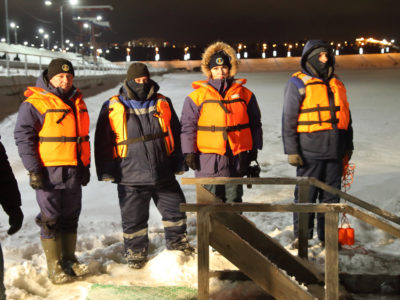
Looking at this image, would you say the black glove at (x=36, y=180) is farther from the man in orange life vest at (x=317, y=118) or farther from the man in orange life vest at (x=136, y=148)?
the man in orange life vest at (x=317, y=118)

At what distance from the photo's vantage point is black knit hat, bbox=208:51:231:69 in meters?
3.99

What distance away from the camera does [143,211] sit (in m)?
4.00

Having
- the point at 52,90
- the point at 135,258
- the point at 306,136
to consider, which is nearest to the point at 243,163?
the point at 306,136

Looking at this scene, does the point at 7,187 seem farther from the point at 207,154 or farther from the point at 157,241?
the point at 157,241

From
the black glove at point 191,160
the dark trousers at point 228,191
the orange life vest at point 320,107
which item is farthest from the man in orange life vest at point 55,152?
the orange life vest at point 320,107

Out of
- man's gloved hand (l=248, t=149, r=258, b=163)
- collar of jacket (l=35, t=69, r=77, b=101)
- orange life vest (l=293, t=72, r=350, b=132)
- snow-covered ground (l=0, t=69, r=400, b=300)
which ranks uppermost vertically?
collar of jacket (l=35, t=69, r=77, b=101)

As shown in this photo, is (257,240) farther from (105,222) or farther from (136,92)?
(105,222)

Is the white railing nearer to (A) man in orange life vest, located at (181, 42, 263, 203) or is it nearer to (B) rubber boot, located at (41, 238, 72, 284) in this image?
(A) man in orange life vest, located at (181, 42, 263, 203)

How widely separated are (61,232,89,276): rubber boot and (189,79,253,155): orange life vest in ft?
4.60

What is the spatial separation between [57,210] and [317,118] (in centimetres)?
245

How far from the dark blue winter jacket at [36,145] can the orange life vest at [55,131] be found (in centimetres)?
4

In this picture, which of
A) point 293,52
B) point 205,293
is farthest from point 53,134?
point 293,52

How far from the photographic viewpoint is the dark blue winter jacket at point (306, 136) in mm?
4055

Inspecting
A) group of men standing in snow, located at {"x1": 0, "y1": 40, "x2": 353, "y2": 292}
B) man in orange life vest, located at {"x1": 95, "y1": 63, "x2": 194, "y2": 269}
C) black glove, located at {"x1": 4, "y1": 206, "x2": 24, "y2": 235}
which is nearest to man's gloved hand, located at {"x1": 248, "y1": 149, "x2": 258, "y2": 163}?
group of men standing in snow, located at {"x1": 0, "y1": 40, "x2": 353, "y2": 292}
